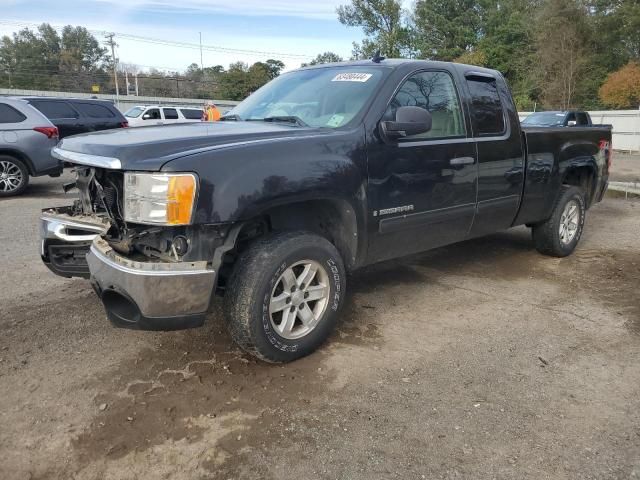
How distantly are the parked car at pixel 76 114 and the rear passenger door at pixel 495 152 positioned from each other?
33.1 ft

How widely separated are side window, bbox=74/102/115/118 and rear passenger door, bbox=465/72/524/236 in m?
11.2

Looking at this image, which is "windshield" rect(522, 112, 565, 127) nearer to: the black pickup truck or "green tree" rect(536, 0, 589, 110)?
the black pickup truck

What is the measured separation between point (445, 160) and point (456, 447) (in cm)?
224

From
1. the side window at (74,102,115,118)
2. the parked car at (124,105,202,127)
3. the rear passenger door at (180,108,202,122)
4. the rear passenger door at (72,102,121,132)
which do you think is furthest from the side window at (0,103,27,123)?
the rear passenger door at (180,108,202,122)

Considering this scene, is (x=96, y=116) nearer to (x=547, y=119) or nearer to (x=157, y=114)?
(x=157, y=114)

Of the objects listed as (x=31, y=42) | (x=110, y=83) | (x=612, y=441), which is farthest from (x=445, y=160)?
(x=31, y=42)

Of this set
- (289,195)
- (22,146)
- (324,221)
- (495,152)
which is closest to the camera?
(289,195)

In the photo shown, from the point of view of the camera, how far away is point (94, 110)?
13.4 metres

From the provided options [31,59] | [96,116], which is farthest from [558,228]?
[31,59]

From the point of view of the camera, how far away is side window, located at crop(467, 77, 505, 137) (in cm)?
453

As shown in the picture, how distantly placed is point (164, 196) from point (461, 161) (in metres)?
2.47

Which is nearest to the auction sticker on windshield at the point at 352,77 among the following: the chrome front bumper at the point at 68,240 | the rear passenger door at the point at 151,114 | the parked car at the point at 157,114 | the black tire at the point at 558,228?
the chrome front bumper at the point at 68,240

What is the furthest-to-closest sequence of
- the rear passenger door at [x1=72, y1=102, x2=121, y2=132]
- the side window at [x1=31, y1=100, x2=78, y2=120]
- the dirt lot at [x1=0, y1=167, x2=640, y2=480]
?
the rear passenger door at [x1=72, y1=102, x2=121, y2=132]
the side window at [x1=31, y1=100, x2=78, y2=120]
the dirt lot at [x1=0, y1=167, x2=640, y2=480]

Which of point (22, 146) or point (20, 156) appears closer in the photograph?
point (22, 146)
